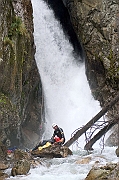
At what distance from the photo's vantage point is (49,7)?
22844mm

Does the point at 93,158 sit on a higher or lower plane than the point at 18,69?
lower

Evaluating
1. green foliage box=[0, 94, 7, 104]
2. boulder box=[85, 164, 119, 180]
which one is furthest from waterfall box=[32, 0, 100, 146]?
boulder box=[85, 164, 119, 180]

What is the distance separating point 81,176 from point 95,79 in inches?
456

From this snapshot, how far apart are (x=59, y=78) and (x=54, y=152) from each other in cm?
1045

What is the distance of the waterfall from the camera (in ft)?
58.6

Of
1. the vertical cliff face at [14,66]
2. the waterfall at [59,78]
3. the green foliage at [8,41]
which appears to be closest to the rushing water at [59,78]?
the waterfall at [59,78]

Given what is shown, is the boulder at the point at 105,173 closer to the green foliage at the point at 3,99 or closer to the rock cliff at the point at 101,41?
the green foliage at the point at 3,99

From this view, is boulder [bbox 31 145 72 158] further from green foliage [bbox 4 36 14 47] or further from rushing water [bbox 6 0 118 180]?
rushing water [bbox 6 0 118 180]

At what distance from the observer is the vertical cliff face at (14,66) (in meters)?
11.4

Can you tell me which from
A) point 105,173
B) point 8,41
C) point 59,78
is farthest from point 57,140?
point 59,78

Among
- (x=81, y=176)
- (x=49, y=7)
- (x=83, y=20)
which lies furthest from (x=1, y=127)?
(x=49, y=7)

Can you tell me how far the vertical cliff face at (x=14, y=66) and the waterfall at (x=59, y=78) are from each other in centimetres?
304

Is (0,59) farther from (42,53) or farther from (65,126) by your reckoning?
(42,53)

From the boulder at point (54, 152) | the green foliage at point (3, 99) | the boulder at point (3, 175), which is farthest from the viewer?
the green foliage at point (3, 99)
